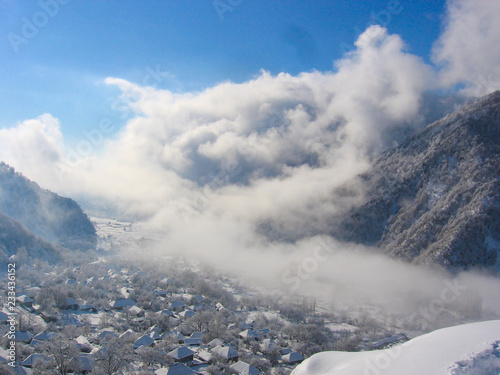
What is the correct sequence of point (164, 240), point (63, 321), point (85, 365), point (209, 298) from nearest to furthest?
1. point (85, 365)
2. point (63, 321)
3. point (209, 298)
4. point (164, 240)

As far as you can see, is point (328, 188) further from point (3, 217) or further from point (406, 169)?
point (3, 217)

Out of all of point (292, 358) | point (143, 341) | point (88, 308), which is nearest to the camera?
point (143, 341)

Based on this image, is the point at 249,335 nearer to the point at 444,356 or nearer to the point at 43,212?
the point at 444,356

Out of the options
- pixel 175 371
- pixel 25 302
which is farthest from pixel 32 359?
pixel 25 302

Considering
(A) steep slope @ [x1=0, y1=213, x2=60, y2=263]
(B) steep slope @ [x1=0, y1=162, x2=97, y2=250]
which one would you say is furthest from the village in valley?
(B) steep slope @ [x1=0, y1=162, x2=97, y2=250]

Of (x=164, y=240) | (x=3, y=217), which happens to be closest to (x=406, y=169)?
(x=164, y=240)

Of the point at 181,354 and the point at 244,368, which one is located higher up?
the point at 244,368

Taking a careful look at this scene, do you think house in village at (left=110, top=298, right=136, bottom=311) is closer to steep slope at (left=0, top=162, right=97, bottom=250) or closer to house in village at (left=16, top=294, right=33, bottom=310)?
house in village at (left=16, top=294, right=33, bottom=310)
